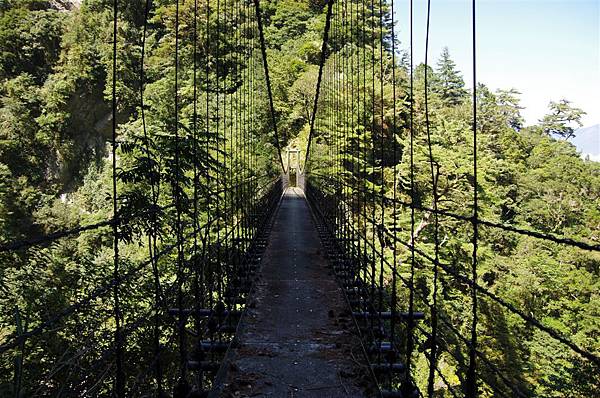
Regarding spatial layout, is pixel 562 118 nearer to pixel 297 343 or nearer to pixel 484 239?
pixel 484 239

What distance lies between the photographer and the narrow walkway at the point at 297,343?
1.77 metres

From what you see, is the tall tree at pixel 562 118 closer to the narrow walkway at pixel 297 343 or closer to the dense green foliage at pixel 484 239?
the dense green foliage at pixel 484 239

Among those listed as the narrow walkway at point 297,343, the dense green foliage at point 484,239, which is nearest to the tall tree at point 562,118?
the dense green foliage at point 484,239

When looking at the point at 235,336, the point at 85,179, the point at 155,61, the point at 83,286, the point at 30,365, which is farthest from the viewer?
the point at 85,179

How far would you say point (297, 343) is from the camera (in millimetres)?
2205

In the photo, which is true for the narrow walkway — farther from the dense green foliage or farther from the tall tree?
the tall tree

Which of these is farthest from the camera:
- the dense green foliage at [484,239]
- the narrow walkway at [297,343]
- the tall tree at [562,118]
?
the tall tree at [562,118]

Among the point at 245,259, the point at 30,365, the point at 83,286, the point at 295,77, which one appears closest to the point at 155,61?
the point at 295,77

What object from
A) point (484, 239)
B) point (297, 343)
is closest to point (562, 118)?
point (484, 239)

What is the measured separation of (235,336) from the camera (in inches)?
86.8

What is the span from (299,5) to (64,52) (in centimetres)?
1622

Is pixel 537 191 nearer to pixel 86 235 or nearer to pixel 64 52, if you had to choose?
pixel 86 235

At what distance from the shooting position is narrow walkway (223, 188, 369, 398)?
1.77 metres

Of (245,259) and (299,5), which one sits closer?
(245,259)
